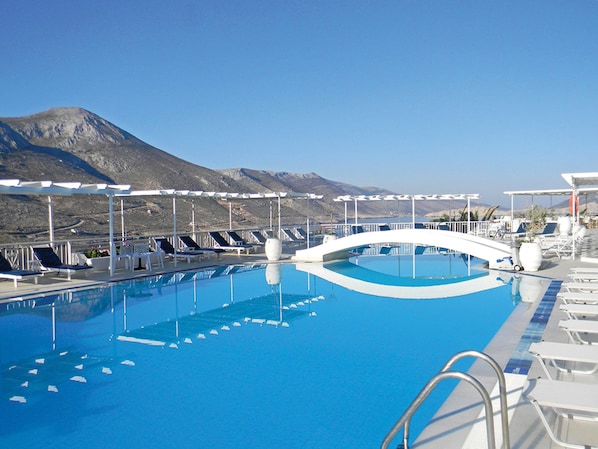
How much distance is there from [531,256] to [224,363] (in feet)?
25.2

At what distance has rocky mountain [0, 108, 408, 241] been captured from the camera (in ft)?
113

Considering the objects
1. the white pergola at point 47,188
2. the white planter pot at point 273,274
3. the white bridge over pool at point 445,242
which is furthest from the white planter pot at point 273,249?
the white pergola at point 47,188

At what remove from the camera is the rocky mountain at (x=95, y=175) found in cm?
3438

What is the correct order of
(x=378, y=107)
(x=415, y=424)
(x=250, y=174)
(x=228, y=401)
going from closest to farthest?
1. (x=415, y=424)
2. (x=228, y=401)
3. (x=378, y=107)
4. (x=250, y=174)

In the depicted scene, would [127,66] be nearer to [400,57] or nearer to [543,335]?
[400,57]

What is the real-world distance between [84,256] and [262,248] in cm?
652

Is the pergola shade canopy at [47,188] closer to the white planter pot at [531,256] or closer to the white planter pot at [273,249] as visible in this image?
the white planter pot at [273,249]

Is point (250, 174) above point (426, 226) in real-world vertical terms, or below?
above

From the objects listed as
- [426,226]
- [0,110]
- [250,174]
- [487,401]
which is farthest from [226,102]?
[250,174]

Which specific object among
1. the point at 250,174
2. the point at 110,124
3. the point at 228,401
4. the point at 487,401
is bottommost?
the point at 228,401

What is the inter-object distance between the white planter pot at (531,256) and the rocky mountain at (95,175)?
26724 millimetres

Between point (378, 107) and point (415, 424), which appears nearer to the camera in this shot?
point (415, 424)

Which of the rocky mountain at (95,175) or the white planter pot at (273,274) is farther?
the rocky mountain at (95,175)

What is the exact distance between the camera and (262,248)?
16828 mm
